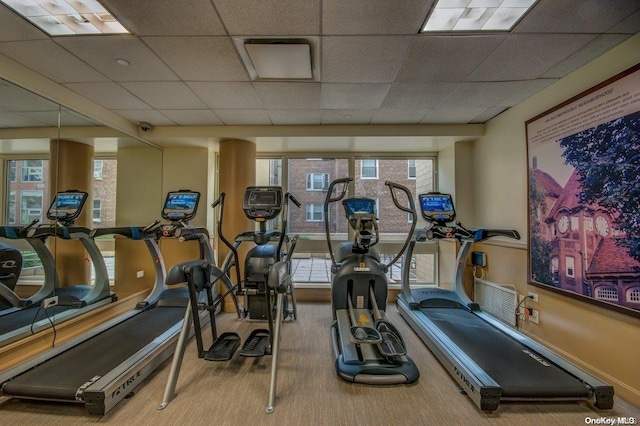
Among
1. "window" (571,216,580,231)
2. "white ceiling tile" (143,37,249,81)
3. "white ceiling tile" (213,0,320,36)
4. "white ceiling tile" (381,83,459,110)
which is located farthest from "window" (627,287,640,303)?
"white ceiling tile" (143,37,249,81)

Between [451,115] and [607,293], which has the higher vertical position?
[451,115]

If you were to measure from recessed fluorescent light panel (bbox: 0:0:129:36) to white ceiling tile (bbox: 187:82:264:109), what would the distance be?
81cm

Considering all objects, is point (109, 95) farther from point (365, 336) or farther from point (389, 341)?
point (389, 341)

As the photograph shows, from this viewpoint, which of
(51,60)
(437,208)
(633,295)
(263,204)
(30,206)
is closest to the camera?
(633,295)

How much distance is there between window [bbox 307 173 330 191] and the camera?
4.81 m

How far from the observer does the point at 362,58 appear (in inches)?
89.0

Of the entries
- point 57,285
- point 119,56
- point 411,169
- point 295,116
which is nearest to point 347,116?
point 295,116

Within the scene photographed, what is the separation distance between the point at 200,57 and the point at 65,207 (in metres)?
2.72

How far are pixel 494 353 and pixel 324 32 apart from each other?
3.12 m

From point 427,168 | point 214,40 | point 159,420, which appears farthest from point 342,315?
point 427,168

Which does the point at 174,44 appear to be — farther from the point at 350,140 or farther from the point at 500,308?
the point at 500,308

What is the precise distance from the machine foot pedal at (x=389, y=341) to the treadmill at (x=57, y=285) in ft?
11.3

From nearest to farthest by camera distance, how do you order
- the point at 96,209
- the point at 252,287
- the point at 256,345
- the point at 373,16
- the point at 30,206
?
the point at 373,16 < the point at 256,345 < the point at 252,287 < the point at 30,206 < the point at 96,209

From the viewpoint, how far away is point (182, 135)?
3918 mm
